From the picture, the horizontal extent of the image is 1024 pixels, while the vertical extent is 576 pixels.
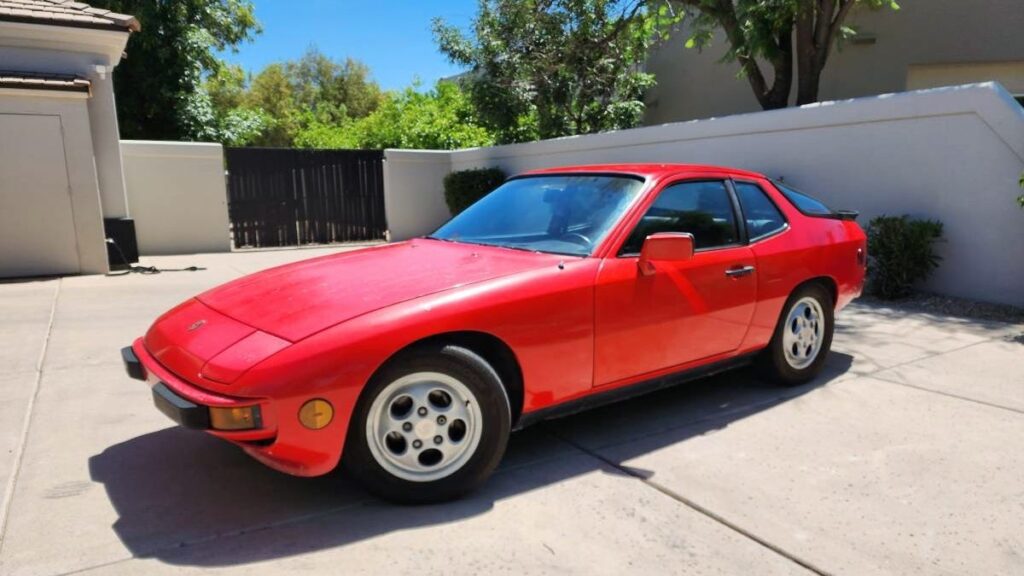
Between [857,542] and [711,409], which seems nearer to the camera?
[857,542]

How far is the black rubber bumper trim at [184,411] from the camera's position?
2619 millimetres

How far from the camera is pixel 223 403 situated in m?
2.58

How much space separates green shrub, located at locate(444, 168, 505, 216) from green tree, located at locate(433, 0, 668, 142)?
7.40ft

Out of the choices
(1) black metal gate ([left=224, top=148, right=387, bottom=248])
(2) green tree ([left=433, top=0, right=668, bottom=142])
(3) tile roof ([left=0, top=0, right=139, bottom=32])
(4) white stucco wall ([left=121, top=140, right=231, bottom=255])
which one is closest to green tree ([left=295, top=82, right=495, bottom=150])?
(2) green tree ([left=433, top=0, right=668, bottom=142])

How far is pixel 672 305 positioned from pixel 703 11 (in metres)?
8.56

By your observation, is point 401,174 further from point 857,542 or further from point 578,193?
point 857,542

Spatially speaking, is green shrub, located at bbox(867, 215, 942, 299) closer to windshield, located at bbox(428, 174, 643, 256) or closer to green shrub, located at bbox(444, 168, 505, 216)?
windshield, located at bbox(428, 174, 643, 256)

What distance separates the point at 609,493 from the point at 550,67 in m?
11.8

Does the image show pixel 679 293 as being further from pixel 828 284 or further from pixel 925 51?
pixel 925 51

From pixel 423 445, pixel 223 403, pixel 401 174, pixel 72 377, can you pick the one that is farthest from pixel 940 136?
pixel 401 174

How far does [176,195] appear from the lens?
40.0ft

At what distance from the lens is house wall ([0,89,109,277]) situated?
8758mm

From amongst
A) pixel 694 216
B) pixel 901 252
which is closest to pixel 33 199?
pixel 694 216

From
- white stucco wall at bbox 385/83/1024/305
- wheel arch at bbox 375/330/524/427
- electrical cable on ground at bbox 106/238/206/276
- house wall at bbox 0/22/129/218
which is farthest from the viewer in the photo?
electrical cable on ground at bbox 106/238/206/276
